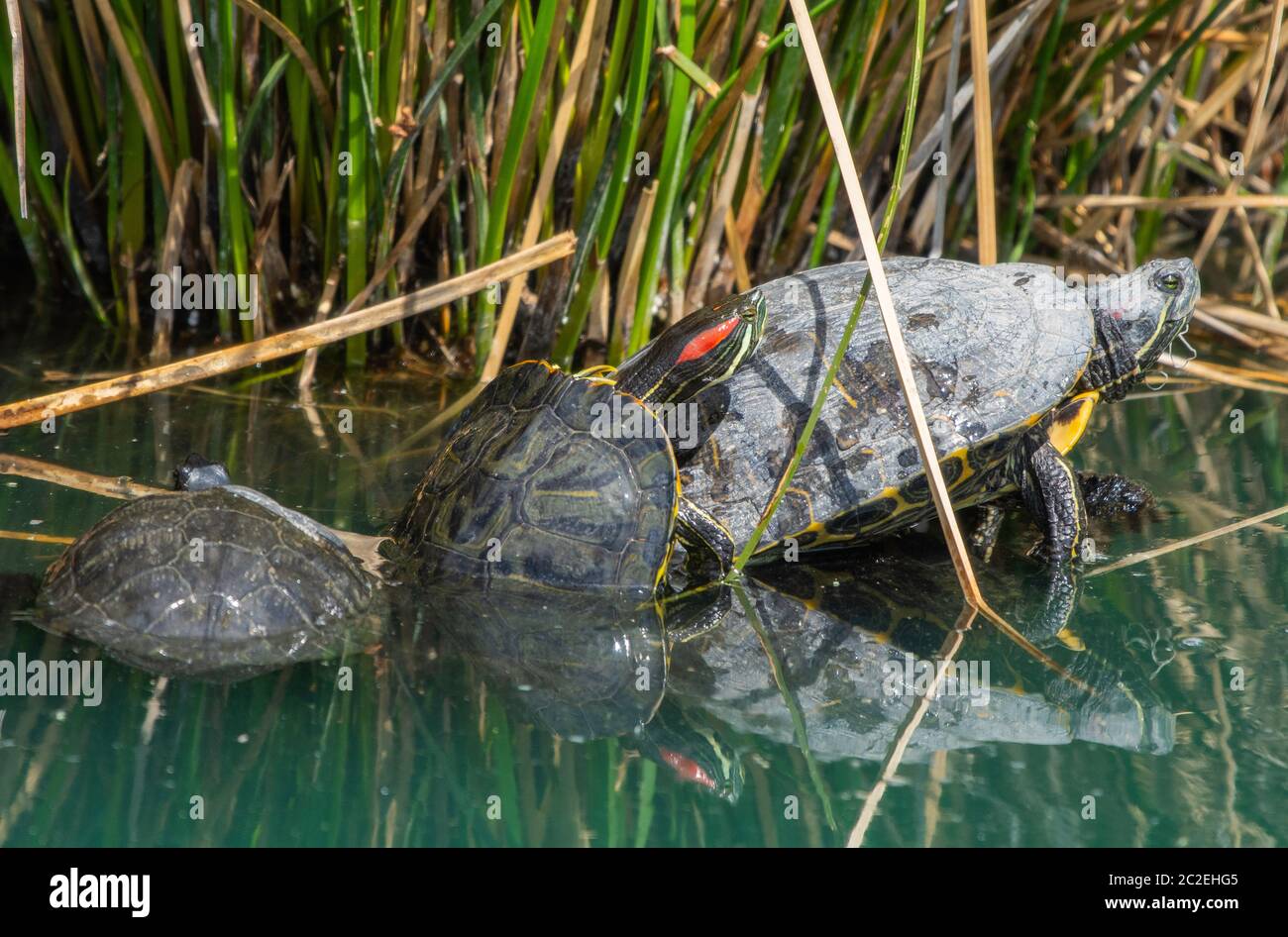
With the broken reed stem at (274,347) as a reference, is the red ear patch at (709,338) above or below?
below

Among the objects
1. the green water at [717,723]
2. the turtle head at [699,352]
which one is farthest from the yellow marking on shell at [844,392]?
the green water at [717,723]

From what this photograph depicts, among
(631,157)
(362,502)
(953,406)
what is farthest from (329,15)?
(953,406)

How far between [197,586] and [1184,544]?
2.61 meters

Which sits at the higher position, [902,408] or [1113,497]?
[902,408]

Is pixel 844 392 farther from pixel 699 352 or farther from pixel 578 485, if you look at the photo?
pixel 578 485

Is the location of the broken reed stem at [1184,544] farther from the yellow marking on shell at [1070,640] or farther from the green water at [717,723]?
the yellow marking on shell at [1070,640]

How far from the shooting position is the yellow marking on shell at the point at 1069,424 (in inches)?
145

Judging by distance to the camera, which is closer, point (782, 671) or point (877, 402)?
point (782, 671)

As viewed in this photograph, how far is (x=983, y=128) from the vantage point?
12.7 feet

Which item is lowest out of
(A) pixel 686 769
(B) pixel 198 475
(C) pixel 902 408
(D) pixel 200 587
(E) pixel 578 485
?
(A) pixel 686 769

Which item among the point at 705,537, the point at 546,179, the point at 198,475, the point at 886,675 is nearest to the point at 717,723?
the point at 886,675
